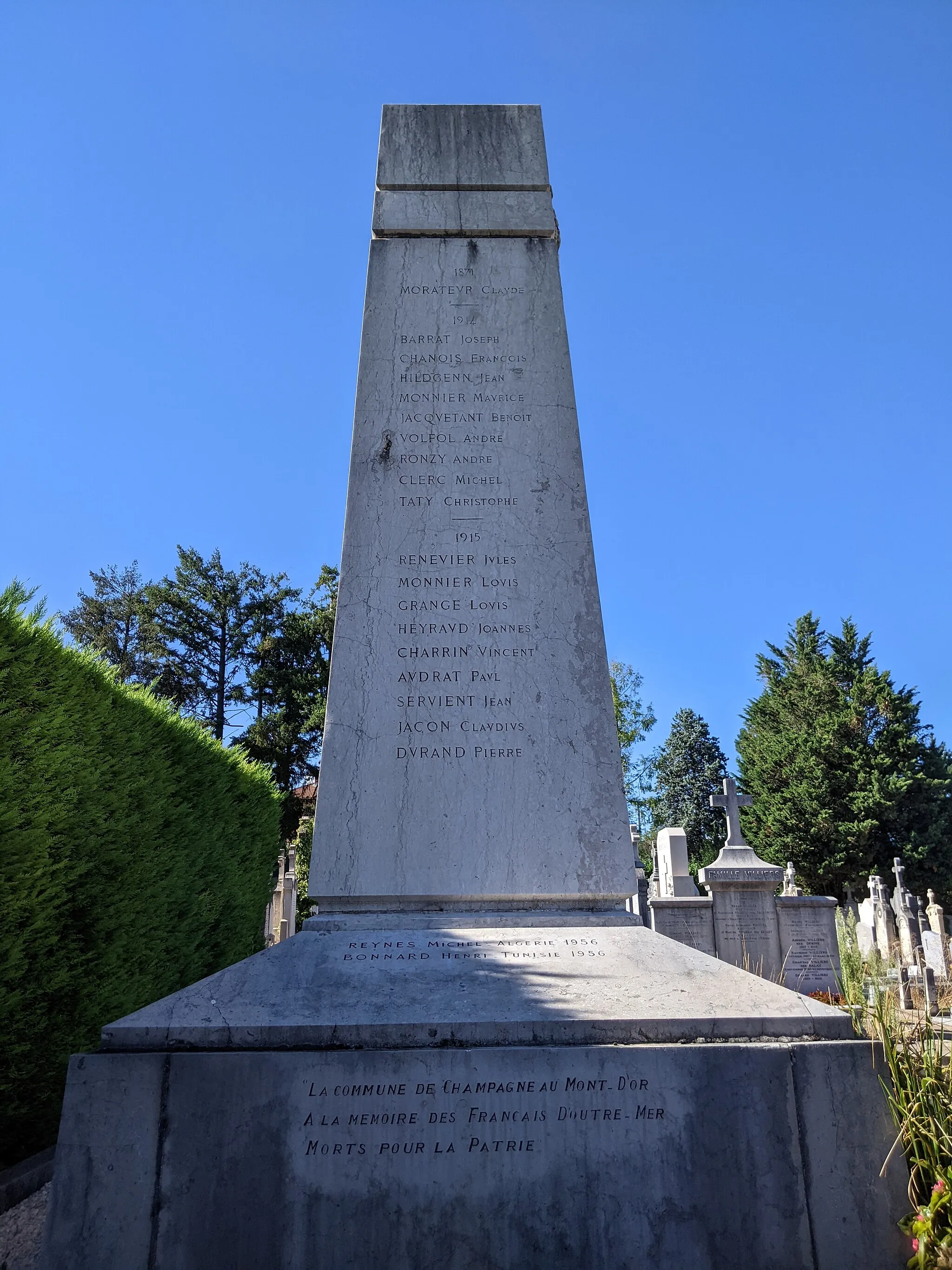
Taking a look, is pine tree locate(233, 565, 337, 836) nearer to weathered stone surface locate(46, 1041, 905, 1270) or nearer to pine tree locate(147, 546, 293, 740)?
pine tree locate(147, 546, 293, 740)

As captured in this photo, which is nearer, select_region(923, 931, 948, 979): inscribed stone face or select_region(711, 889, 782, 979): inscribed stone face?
select_region(711, 889, 782, 979): inscribed stone face

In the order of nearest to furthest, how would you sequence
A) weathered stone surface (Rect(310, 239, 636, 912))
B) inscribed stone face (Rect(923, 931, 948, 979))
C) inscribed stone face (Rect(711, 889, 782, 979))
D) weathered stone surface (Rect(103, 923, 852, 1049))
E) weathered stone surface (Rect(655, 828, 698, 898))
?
weathered stone surface (Rect(103, 923, 852, 1049))
weathered stone surface (Rect(310, 239, 636, 912))
inscribed stone face (Rect(711, 889, 782, 979))
inscribed stone face (Rect(923, 931, 948, 979))
weathered stone surface (Rect(655, 828, 698, 898))

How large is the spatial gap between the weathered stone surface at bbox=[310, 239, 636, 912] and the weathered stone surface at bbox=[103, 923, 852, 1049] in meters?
0.39

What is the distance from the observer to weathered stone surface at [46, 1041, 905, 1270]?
266cm

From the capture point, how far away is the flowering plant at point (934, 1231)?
2.59 meters

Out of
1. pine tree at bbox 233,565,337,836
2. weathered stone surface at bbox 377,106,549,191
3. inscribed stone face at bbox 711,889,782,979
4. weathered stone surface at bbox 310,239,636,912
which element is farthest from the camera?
pine tree at bbox 233,565,337,836

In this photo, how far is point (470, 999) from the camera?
3.05m

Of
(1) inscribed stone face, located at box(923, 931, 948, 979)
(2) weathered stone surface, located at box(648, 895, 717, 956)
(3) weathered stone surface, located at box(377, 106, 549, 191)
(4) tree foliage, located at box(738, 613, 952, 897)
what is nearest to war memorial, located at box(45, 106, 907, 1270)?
(3) weathered stone surface, located at box(377, 106, 549, 191)

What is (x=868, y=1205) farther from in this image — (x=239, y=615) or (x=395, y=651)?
(x=239, y=615)

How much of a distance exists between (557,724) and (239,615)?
3190cm

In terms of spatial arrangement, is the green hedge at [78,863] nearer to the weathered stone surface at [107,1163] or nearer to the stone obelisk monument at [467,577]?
the stone obelisk monument at [467,577]

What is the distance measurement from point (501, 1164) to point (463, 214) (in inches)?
192

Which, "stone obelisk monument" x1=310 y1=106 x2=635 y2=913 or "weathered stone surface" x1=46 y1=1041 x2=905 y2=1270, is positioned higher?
"stone obelisk monument" x1=310 y1=106 x2=635 y2=913

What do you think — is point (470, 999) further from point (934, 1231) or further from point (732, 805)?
point (732, 805)
